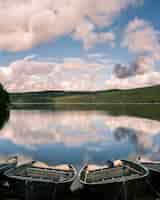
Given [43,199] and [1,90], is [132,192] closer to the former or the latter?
[43,199]

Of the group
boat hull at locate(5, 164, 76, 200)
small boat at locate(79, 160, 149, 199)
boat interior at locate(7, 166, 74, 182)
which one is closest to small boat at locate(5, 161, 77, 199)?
boat hull at locate(5, 164, 76, 200)

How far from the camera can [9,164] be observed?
21719 millimetres

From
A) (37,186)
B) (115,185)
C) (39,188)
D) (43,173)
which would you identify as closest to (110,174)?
(115,185)

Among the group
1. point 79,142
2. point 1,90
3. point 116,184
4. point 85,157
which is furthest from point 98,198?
point 1,90

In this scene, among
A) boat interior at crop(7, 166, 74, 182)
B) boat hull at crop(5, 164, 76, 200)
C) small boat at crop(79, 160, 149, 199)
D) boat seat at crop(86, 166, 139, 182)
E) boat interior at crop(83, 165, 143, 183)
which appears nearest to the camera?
small boat at crop(79, 160, 149, 199)

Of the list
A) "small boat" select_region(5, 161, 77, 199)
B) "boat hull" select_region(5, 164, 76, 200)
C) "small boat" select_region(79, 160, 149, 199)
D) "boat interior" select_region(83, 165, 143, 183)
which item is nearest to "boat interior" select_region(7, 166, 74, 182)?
"small boat" select_region(5, 161, 77, 199)

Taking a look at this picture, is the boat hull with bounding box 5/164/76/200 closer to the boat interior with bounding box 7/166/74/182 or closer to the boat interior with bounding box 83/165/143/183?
the boat interior with bounding box 7/166/74/182

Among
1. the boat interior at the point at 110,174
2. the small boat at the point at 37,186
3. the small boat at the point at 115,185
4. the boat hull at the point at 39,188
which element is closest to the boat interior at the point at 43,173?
the small boat at the point at 37,186

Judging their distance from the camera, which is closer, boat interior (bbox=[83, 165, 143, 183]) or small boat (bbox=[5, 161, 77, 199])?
small boat (bbox=[5, 161, 77, 199])

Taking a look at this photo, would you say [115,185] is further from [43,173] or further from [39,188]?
[43,173]

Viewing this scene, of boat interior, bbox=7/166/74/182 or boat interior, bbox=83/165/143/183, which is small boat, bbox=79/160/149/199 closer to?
boat interior, bbox=83/165/143/183

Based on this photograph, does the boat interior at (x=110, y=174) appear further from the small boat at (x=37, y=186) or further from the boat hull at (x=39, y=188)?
the boat hull at (x=39, y=188)

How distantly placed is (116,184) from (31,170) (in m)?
6.86

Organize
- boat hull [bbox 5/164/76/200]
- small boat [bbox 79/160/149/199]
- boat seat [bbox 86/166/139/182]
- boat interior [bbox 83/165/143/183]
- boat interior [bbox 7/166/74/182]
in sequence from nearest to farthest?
small boat [bbox 79/160/149/199], boat hull [bbox 5/164/76/200], boat interior [bbox 83/165/143/183], boat seat [bbox 86/166/139/182], boat interior [bbox 7/166/74/182]
